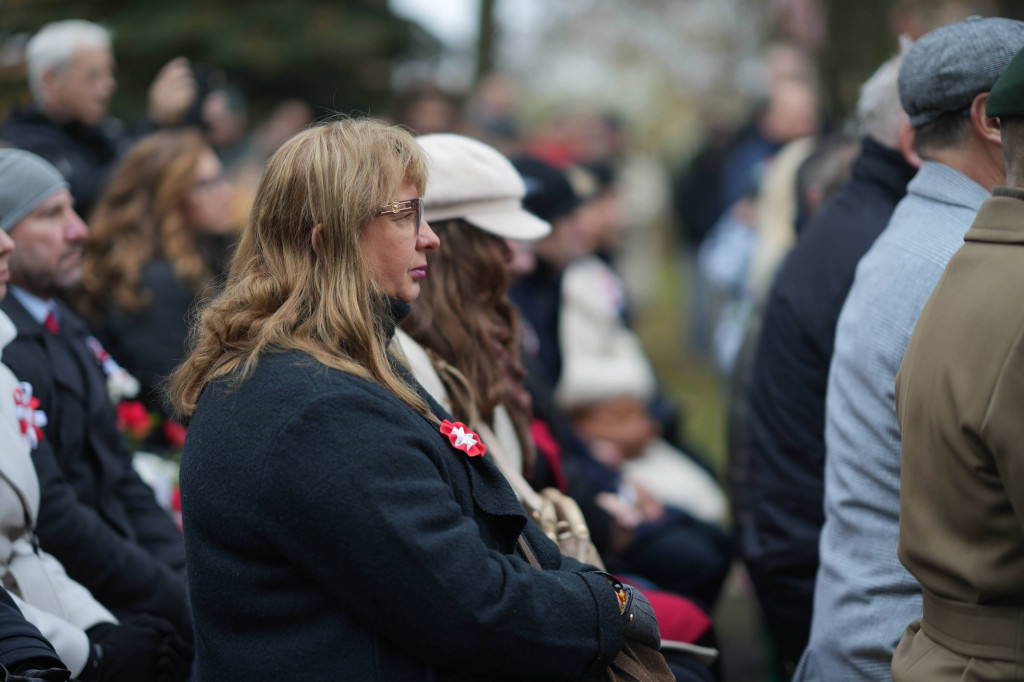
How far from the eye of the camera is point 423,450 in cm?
218

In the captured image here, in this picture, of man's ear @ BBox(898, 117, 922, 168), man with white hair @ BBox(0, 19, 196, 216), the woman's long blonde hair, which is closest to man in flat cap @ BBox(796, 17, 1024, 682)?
man's ear @ BBox(898, 117, 922, 168)

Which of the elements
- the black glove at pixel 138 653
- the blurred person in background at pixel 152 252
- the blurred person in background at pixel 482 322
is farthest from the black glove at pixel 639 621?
the blurred person in background at pixel 152 252

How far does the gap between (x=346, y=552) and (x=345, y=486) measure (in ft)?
0.40

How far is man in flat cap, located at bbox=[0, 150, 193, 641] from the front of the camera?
10.6 ft

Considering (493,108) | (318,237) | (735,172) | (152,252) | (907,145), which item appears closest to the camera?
(318,237)

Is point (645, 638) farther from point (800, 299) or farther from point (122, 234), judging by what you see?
point (122, 234)

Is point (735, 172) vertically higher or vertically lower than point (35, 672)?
lower

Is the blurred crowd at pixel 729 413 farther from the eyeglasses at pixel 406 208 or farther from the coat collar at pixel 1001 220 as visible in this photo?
the eyeglasses at pixel 406 208

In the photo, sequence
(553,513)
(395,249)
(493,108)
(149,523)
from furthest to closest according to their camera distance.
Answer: (493,108) → (149,523) → (553,513) → (395,249)

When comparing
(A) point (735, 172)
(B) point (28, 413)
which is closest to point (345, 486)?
(B) point (28, 413)

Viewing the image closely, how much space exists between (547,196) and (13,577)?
3.68m

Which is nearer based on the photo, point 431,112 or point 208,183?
point 208,183

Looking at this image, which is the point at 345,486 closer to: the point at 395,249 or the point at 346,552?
the point at 346,552

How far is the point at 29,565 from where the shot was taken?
→ 296cm
